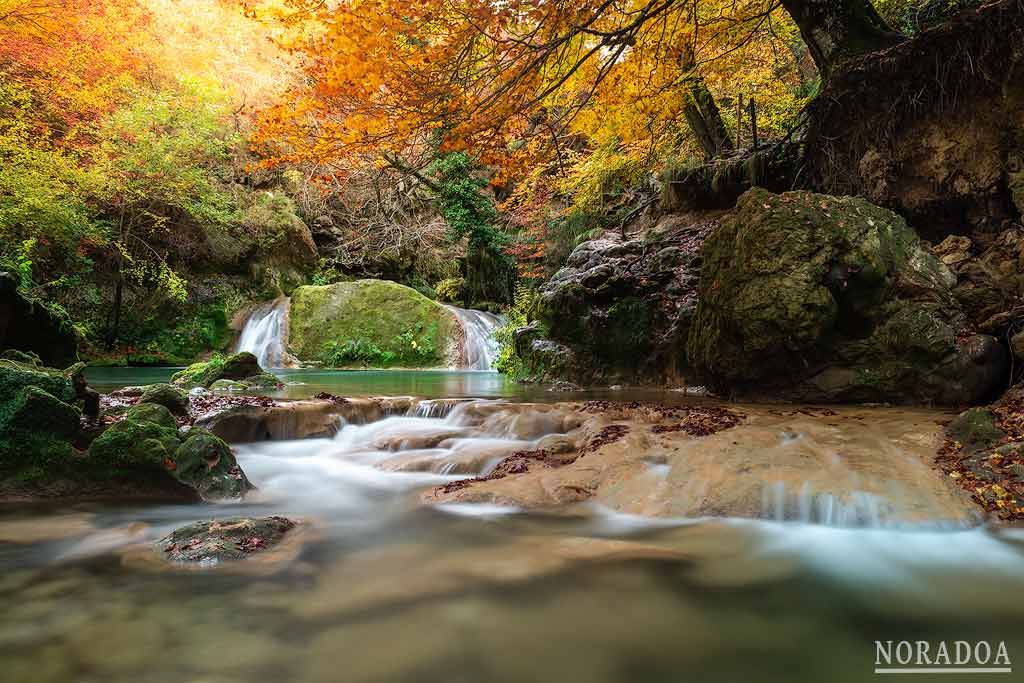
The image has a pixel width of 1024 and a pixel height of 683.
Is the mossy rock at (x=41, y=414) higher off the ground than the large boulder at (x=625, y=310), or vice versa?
the large boulder at (x=625, y=310)

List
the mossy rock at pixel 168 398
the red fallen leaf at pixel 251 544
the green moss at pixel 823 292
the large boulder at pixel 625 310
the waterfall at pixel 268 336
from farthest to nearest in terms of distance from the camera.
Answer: the waterfall at pixel 268 336 < the large boulder at pixel 625 310 < the green moss at pixel 823 292 < the mossy rock at pixel 168 398 < the red fallen leaf at pixel 251 544

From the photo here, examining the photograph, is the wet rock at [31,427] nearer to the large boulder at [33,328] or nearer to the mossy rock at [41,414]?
the mossy rock at [41,414]

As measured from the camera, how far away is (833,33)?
7.41 m

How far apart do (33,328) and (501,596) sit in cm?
712

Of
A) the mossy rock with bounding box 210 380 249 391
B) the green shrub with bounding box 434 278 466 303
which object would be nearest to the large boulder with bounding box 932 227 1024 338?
the mossy rock with bounding box 210 380 249 391

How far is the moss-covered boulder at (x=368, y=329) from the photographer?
655 inches

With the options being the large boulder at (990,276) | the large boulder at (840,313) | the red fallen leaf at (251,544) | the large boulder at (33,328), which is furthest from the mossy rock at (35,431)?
the large boulder at (990,276)

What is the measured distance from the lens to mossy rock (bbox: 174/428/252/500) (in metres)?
3.87

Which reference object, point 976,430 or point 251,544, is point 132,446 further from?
point 976,430

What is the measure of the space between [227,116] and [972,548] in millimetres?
23817

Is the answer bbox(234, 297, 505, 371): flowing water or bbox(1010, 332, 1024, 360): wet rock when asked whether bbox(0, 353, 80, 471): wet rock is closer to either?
bbox(1010, 332, 1024, 360): wet rock

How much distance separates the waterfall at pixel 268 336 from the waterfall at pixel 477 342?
5.37 m

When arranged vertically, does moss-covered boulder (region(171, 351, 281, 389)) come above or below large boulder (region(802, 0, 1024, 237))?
below

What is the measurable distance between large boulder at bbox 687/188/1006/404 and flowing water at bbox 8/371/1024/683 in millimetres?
2978
